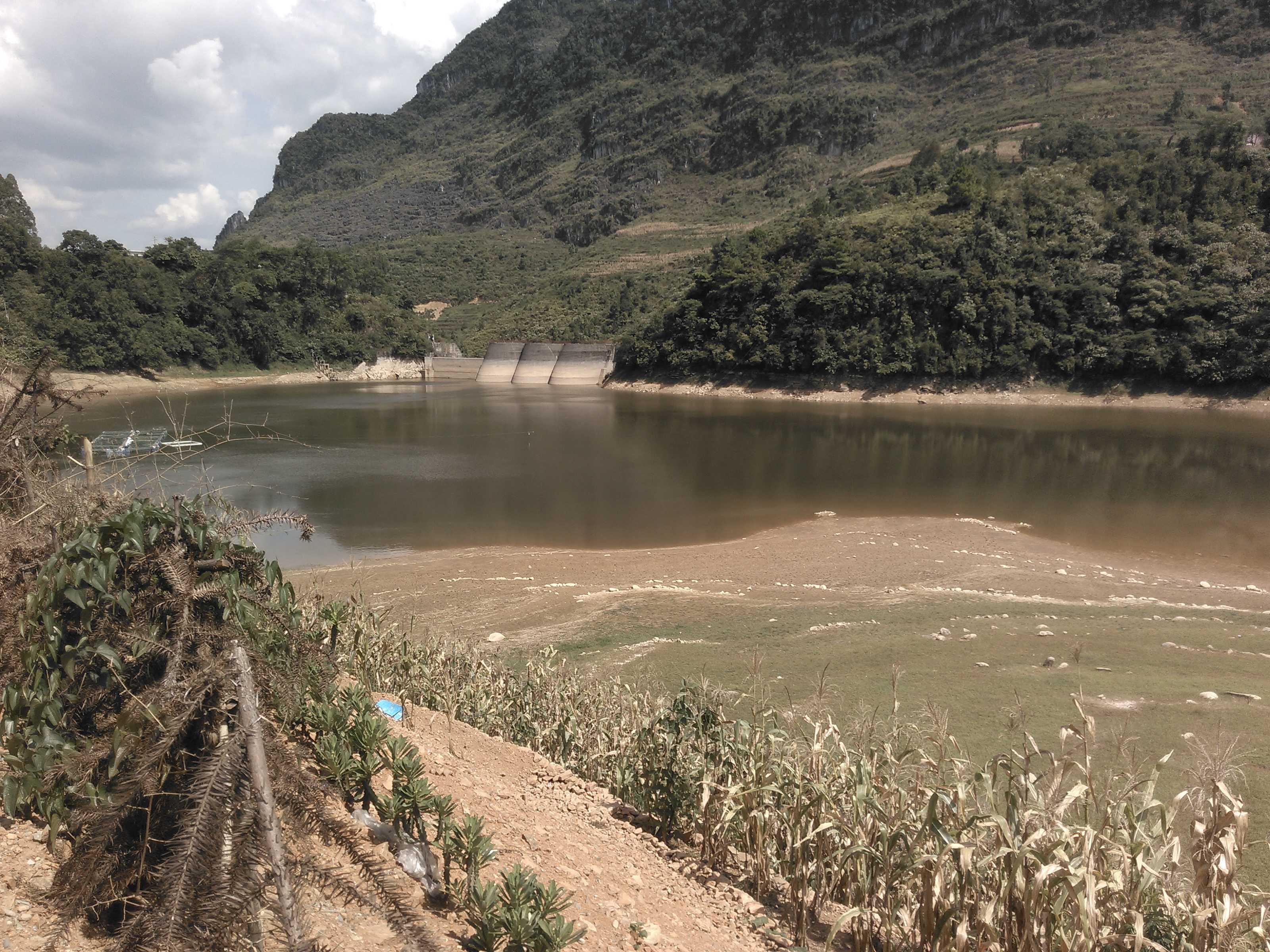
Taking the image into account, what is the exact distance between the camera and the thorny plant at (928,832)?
276cm

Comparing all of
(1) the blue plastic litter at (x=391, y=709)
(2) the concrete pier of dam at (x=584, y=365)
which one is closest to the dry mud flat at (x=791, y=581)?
(1) the blue plastic litter at (x=391, y=709)

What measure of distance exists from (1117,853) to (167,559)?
354 centimetres

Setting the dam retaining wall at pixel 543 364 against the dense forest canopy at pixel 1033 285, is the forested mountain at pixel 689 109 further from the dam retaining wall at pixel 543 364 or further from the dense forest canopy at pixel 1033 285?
the dam retaining wall at pixel 543 364

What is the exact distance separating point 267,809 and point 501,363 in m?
60.8

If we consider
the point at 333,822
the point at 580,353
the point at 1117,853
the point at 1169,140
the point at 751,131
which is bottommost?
the point at 1117,853

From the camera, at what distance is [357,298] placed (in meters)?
69.8

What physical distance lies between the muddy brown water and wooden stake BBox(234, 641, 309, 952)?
6.65ft

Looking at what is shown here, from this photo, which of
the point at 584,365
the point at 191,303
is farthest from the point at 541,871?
the point at 191,303

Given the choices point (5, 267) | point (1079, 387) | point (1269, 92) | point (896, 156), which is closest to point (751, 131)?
point (896, 156)

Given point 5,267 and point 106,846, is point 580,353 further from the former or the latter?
point 106,846

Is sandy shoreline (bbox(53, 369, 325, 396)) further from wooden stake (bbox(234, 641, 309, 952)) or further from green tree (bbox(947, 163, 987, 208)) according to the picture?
green tree (bbox(947, 163, 987, 208))

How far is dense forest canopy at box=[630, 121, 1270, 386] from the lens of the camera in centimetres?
3881

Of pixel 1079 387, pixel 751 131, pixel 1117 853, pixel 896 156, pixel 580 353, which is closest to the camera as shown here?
pixel 1117 853

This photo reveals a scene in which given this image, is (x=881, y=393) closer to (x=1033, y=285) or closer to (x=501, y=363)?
(x=1033, y=285)
